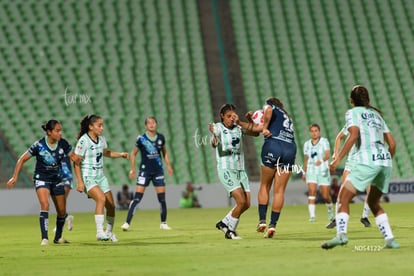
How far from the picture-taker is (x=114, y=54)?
3616cm

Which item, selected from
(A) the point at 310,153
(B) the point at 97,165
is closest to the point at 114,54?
(A) the point at 310,153

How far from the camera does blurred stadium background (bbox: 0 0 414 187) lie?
32.8 metres

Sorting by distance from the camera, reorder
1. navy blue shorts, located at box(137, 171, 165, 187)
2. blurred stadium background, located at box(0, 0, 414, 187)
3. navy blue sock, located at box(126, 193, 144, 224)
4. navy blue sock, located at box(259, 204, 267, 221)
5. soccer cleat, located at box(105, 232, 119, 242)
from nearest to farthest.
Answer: soccer cleat, located at box(105, 232, 119, 242), navy blue sock, located at box(259, 204, 267, 221), navy blue sock, located at box(126, 193, 144, 224), navy blue shorts, located at box(137, 171, 165, 187), blurred stadium background, located at box(0, 0, 414, 187)

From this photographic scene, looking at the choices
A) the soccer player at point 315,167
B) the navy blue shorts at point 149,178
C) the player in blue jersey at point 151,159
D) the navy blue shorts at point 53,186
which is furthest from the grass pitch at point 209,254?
the soccer player at point 315,167

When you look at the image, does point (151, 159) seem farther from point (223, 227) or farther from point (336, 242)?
point (336, 242)

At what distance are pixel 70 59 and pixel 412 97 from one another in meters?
14.3

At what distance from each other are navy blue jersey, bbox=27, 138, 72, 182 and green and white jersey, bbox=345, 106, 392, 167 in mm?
5096

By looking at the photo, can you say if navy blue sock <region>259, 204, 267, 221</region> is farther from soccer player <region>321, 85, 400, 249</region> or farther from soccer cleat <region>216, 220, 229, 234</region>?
soccer player <region>321, 85, 400, 249</region>

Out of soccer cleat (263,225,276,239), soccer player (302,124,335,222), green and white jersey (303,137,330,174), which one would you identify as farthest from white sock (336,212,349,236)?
green and white jersey (303,137,330,174)

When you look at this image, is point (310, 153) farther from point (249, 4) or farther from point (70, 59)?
point (249, 4)

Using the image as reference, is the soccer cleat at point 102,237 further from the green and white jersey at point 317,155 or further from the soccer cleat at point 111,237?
the green and white jersey at point 317,155

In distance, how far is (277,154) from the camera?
1352cm

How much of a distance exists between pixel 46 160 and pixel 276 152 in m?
3.52

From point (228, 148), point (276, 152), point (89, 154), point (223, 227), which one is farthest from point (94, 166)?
point (276, 152)
